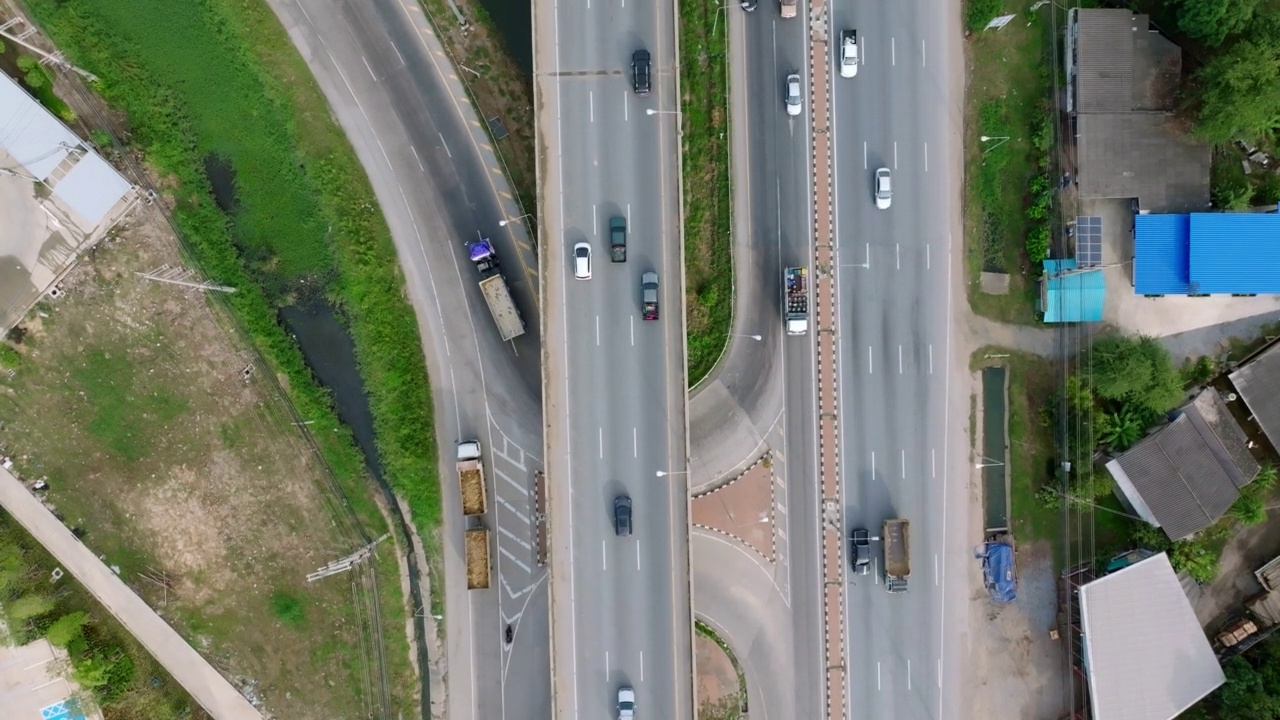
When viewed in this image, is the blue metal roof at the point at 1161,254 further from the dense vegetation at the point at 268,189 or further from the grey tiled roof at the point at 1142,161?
the dense vegetation at the point at 268,189

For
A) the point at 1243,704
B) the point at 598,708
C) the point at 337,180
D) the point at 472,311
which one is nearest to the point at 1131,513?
the point at 1243,704

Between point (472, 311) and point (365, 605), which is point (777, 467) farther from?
point (365, 605)

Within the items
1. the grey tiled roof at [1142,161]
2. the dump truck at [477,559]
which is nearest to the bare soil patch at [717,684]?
the dump truck at [477,559]

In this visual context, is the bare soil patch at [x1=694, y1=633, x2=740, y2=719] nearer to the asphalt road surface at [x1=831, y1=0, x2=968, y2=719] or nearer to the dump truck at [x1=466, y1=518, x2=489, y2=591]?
the asphalt road surface at [x1=831, y1=0, x2=968, y2=719]

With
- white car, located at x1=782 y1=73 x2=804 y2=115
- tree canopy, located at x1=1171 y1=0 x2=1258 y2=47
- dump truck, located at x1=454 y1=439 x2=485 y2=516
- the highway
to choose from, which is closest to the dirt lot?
dump truck, located at x1=454 y1=439 x2=485 y2=516

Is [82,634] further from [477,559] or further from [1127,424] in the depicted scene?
[1127,424]

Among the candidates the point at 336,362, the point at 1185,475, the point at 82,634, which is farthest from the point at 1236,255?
the point at 82,634
